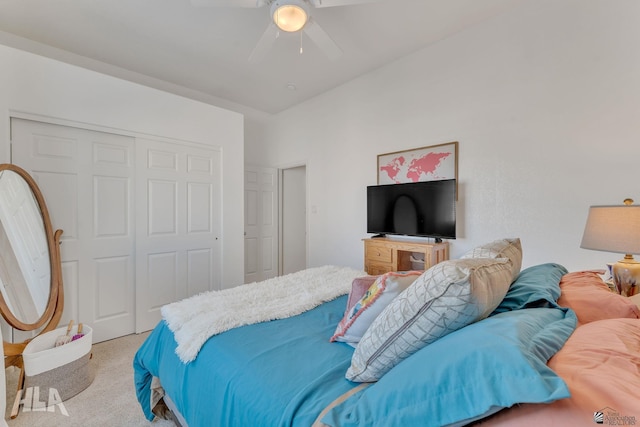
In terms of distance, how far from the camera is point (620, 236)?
1405 mm

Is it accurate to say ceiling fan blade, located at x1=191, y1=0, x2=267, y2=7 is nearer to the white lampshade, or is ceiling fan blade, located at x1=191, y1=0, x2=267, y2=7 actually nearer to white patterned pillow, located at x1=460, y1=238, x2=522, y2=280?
white patterned pillow, located at x1=460, y1=238, x2=522, y2=280

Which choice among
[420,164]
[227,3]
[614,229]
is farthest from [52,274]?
[614,229]

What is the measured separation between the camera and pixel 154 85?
3535 millimetres

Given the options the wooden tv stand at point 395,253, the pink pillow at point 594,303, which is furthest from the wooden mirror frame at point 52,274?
the pink pillow at point 594,303

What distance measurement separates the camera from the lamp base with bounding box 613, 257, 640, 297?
4.82 feet

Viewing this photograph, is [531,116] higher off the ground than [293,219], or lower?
higher

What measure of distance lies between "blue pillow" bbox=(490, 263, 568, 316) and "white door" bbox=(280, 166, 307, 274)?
156 inches

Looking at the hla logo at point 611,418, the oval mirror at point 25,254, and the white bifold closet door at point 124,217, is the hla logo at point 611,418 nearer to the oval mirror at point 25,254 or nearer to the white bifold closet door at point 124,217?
the oval mirror at point 25,254

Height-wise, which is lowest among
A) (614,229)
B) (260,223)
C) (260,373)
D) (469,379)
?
(260,373)

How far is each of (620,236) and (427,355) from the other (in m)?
1.49

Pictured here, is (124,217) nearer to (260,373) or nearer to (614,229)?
(260,373)

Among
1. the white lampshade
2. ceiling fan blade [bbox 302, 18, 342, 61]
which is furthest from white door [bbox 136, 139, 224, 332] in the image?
the white lampshade

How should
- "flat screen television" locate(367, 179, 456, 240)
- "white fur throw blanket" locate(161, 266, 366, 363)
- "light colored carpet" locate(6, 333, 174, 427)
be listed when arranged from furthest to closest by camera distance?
"flat screen television" locate(367, 179, 456, 240) → "light colored carpet" locate(6, 333, 174, 427) → "white fur throw blanket" locate(161, 266, 366, 363)

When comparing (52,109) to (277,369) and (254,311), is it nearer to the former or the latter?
(254,311)
